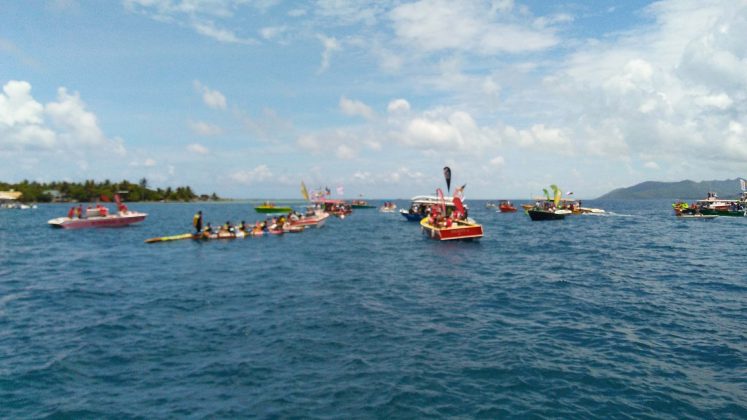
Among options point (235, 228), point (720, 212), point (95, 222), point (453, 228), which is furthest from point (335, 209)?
point (720, 212)

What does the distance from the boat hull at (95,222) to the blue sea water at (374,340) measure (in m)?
37.2

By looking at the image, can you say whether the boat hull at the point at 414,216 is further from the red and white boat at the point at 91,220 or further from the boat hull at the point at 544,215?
the red and white boat at the point at 91,220

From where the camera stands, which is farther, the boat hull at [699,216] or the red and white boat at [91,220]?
the boat hull at [699,216]

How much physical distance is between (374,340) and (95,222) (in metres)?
67.6

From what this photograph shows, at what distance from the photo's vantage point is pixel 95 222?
68250 mm

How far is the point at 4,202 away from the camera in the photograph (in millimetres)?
174000

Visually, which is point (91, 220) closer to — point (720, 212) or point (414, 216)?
point (414, 216)

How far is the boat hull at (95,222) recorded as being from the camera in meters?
66.5

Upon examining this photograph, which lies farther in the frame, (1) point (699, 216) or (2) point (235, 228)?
(1) point (699, 216)

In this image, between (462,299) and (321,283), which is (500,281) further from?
(321,283)

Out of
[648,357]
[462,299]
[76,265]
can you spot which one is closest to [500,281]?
[462,299]

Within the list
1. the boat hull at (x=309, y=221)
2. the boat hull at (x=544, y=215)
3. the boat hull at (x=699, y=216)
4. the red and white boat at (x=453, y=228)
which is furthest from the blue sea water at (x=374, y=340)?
the boat hull at (x=699, y=216)

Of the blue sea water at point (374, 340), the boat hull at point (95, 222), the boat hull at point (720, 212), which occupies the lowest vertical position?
the blue sea water at point (374, 340)

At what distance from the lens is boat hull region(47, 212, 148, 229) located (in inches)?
2618
